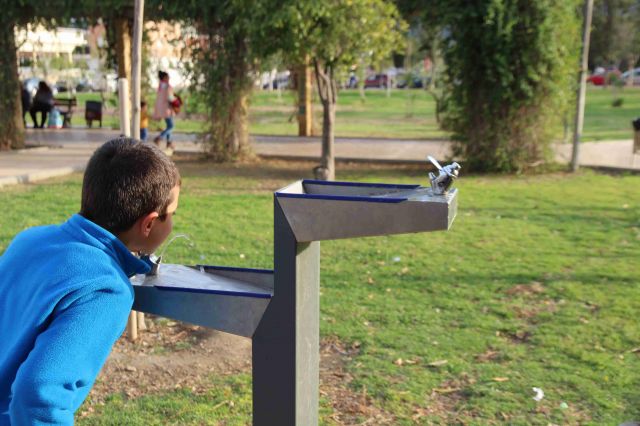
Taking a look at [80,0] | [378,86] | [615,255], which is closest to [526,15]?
[615,255]

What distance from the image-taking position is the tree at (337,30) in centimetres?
989

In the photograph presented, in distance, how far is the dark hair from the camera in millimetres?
1947

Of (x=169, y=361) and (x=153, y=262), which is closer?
(x=153, y=262)

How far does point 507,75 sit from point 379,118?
16035mm

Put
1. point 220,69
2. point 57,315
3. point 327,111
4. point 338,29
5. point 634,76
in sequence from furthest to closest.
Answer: point 634,76
point 220,69
point 327,111
point 338,29
point 57,315

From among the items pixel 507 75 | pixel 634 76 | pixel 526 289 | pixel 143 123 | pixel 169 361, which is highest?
pixel 634 76

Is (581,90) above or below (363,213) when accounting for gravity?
above

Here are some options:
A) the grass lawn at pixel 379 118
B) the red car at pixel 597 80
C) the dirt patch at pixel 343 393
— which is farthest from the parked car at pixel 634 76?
the dirt patch at pixel 343 393

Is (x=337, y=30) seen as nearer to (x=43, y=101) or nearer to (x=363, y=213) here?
(x=363, y=213)

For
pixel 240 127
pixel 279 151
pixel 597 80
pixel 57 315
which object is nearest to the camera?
pixel 57 315

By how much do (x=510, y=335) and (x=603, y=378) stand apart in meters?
0.82

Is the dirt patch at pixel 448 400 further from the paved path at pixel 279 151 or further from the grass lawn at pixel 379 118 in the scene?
the grass lawn at pixel 379 118

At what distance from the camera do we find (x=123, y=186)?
194cm

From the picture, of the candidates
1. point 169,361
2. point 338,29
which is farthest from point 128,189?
point 338,29
